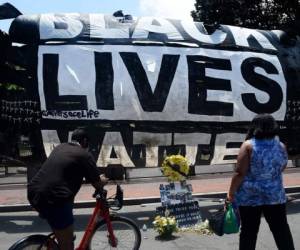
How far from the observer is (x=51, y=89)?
821 cm

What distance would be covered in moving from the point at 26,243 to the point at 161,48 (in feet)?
14.6

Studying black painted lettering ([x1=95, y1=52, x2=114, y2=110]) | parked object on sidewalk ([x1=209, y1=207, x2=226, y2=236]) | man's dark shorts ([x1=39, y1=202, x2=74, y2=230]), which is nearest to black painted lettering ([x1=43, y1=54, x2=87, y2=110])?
black painted lettering ([x1=95, y1=52, x2=114, y2=110])

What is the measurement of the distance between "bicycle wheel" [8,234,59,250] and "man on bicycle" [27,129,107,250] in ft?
0.80

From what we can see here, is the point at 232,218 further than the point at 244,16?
No

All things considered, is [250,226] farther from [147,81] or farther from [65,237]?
[147,81]

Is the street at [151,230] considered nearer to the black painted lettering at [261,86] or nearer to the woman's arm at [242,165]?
the black painted lettering at [261,86]

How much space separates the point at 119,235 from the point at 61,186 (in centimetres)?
133

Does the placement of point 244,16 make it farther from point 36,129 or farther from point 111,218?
point 111,218

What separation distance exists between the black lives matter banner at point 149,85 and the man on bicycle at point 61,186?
3394 millimetres

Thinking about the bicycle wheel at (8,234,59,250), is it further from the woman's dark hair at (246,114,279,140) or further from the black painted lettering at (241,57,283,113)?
the black painted lettering at (241,57,283,113)

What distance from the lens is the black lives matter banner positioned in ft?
27.1

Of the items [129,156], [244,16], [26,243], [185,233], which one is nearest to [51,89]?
[129,156]

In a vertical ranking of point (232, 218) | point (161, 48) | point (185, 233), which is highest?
point (161, 48)

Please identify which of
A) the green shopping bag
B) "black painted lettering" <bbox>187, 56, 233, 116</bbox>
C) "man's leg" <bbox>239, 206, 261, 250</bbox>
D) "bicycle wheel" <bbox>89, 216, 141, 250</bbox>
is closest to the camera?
"man's leg" <bbox>239, 206, 261, 250</bbox>
